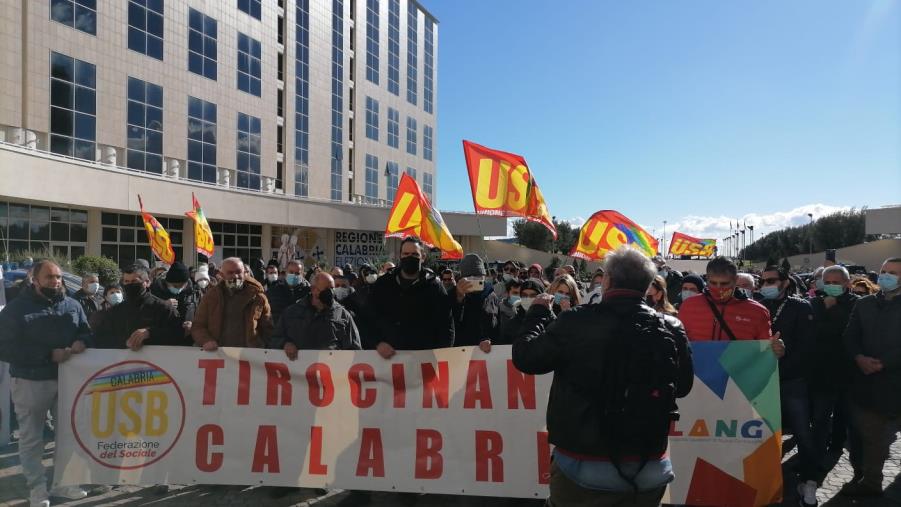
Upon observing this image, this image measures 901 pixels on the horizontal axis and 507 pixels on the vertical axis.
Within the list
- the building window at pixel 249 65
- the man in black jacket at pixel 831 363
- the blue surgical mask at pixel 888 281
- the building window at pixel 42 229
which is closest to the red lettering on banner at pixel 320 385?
the man in black jacket at pixel 831 363

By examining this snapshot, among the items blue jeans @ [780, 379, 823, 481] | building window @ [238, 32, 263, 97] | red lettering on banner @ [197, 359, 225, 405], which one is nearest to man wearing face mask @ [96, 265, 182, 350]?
red lettering on banner @ [197, 359, 225, 405]

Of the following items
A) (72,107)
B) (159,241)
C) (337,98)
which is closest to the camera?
(159,241)

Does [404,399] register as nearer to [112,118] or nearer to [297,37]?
[112,118]

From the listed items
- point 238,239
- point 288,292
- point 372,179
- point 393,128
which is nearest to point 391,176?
point 372,179

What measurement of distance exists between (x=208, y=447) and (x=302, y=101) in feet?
122

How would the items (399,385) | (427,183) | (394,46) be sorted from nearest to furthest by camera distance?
(399,385)
(394,46)
(427,183)

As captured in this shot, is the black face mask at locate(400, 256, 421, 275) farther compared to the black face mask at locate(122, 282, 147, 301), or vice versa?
the black face mask at locate(122, 282, 147, 301)

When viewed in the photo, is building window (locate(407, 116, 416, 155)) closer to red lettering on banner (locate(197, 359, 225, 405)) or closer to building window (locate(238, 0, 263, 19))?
building window (locate(238, 0, 263, 19))

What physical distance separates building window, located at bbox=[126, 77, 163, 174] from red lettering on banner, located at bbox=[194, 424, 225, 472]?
2608 centimetres

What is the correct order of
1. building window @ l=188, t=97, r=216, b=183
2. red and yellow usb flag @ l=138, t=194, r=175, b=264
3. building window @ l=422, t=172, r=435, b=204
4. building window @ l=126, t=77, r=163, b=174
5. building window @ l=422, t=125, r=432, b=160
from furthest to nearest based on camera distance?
building window @ l=422, t=172, r=435, b=204 → building window @ l=422, t=125, r=432, b=160 → building window @ l=188, t=97, r=216, b=183 → building window @ l=126, t=77, r=163, b=174 → red and yellow usb flag @ l=138, t=194, r=175, b=264

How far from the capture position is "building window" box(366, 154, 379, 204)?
46625 millimetres

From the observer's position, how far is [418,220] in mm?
11430

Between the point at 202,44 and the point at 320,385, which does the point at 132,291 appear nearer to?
the point at 320,385

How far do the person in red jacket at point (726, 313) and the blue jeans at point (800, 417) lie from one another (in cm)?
72
